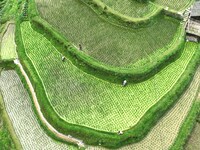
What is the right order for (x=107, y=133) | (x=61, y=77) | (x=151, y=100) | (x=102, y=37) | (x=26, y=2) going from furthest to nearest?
(x=26, y=2)
(x=102, y=37)
(x=61, y=77)
(x=151, y=100)
(x=107, y=133)

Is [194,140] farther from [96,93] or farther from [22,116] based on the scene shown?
[22,116]

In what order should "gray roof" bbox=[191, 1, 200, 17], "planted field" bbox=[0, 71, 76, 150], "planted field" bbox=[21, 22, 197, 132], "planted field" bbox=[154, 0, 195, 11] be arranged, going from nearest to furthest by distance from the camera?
"planted field" bbox=[0, 71, 76, 150] → "planted field" bbox=[21, 22, 197, 132] → "gray roof" bbox=[191, 1, 200, 17] → "planted field" bbox=[154, 0, 195, 11]

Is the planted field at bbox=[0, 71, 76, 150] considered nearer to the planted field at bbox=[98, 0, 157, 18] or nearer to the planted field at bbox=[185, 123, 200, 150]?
the planted field at bbox=[185, 123, 200, 150]

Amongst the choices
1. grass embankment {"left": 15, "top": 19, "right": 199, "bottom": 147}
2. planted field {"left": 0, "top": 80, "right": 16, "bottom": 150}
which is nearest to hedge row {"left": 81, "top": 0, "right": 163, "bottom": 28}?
grass embankment {"left": 15, "top": 19, "right": 199, "bottom": 147}

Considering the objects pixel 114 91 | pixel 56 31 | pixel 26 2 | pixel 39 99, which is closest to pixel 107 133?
pixel 114 91

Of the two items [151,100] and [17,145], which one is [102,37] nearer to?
[151,100]

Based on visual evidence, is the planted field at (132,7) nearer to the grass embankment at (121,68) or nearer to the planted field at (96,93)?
the grass embankment at (121,68)

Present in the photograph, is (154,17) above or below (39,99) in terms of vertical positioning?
above

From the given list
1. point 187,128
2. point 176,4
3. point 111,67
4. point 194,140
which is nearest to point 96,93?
point 111,67
